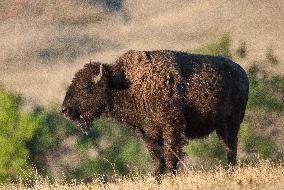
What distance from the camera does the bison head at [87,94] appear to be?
14.3m

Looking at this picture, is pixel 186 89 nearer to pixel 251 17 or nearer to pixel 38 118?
pixel 38 118

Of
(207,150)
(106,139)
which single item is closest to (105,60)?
(106,139)

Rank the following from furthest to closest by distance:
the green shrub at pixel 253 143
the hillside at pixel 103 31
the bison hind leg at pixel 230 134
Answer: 1. the hillside at pixel 103 31
2. the green shrub at pixel 253 143
3. the bison hind leg at pixel 230 134

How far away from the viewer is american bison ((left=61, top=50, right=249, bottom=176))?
14.1 m

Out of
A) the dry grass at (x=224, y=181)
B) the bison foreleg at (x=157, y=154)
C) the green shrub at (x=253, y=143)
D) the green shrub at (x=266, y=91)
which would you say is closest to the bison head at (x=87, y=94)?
the bison foreleg at (x=157, y=154)

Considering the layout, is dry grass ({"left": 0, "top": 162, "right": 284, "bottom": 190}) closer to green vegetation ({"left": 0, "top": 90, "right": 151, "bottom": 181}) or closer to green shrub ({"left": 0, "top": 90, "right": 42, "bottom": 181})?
green vegetation ({"left": 0, "top": 90, "right": 151, "bottom": 181})

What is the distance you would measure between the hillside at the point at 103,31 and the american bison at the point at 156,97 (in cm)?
4873

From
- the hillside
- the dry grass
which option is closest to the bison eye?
the dry grass

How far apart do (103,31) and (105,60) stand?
19532 millimetres

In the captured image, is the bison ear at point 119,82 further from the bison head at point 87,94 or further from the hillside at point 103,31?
the hillside at point 103,31

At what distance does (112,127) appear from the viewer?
117ft

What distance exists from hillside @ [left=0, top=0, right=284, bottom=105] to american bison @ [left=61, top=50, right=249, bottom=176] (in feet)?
160

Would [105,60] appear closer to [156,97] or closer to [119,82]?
[119,82]

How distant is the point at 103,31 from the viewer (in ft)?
302
